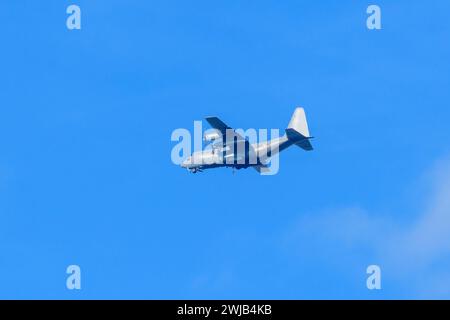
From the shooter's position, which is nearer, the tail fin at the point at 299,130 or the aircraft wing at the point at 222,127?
the tail fin at the point at 299,130

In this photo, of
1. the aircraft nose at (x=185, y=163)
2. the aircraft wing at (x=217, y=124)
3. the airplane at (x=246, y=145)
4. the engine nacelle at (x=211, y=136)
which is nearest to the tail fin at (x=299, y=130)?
the airplane at (x=246, y=145)

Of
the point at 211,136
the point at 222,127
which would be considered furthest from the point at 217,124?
the point at 211,136

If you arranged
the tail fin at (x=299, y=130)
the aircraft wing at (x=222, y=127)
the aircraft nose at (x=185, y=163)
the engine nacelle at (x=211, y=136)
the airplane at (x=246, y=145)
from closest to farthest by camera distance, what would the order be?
the tail fin at (x=299, y=130) < the aircraft wing at (x=222, y=127) < the airplane at (x=246, y=145) < the engine nacelle at (x=211, y=136) < the aircraft nose at (x=185, y=163)

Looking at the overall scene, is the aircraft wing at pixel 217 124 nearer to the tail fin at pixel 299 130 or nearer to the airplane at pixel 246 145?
the airplane at pixel 246 145

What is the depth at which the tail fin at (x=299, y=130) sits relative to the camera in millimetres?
146375

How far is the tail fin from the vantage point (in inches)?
5763

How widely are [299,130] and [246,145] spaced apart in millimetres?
8262

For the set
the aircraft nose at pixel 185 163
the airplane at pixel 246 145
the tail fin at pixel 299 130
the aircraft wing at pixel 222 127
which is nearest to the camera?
the tail fin at pixel 299 130

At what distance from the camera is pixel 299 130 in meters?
152
